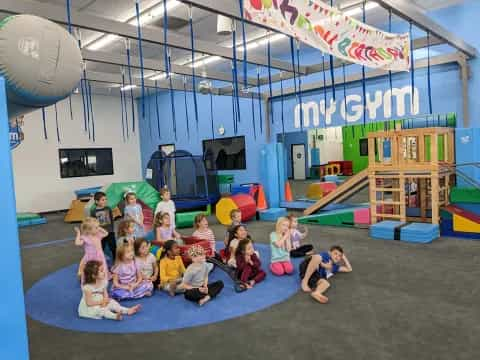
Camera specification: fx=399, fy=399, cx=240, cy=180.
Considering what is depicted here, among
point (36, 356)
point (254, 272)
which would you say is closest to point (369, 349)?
point (254, 272)

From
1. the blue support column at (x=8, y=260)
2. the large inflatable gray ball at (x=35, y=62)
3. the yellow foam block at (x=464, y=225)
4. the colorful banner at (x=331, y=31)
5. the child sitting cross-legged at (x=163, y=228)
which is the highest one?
the colorful banner at (x=331, y=31)

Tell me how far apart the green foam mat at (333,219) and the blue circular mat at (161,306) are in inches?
118

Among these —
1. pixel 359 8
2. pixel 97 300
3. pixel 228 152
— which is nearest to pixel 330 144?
pixel 228 152

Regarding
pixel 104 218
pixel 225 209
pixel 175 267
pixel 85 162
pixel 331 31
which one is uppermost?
pixel 331 31

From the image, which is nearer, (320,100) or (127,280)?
(127,280)

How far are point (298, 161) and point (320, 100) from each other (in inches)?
331

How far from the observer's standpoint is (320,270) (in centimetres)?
414

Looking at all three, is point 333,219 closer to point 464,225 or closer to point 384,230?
point 384,230

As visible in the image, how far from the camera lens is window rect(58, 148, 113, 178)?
1265 centimetres

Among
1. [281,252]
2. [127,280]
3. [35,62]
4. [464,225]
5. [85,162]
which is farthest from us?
[85,162]

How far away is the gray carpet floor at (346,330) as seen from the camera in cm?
272

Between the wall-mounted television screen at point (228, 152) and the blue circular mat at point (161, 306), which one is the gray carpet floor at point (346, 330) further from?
the wall-mounted television screen at point (228, 152)

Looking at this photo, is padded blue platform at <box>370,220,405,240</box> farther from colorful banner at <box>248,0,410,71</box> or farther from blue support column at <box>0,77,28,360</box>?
blue support column at <box>0,77,28,360</box>

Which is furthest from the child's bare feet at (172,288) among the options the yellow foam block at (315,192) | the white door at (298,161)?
the white door at (298,161)
